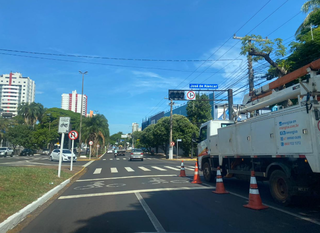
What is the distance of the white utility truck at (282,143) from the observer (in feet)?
20.7

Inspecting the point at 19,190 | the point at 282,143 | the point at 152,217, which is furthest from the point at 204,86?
the point at 152,217

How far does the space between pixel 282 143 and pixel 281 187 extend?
51.9 inches

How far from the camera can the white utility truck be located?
20.7 feet

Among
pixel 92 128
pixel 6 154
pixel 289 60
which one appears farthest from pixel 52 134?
pixel 289 60

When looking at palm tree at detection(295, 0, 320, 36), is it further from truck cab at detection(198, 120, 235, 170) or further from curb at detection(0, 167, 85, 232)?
curb at detection(0, 167, 85, 232)

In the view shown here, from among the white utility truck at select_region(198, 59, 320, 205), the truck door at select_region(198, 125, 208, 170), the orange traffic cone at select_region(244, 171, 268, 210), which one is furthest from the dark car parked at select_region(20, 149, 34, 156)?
the orange traffic cone at select_region(244, 171, 268, 210)

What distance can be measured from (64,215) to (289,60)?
1474cm

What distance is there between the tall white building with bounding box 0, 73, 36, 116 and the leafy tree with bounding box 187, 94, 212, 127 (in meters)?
138

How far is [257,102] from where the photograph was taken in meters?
10.4

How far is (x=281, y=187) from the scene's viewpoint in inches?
292

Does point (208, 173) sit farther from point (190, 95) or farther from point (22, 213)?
point (190, 95)

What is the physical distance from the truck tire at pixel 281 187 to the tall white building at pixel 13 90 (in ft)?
550

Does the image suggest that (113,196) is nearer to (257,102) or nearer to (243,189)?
(243,189)

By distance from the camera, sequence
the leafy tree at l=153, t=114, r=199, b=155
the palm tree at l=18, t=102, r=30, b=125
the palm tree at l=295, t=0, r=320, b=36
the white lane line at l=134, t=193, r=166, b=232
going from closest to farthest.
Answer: the white lane line at l=134, t=193, r=166, b=232 < the palm tree at l=295, t=0, r=320, b=36 < the leafy tree at l=153, t=114, r=199, b=155 < the palm tree at l=18, t=102, r=30, b=125
